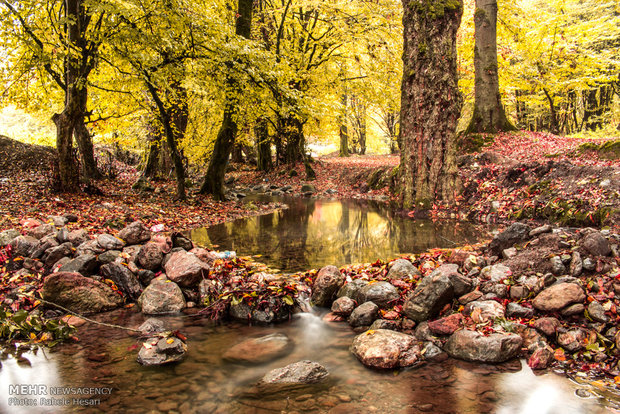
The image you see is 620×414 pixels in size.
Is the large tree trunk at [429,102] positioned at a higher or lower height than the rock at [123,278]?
higher

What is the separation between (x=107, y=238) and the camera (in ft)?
17.4

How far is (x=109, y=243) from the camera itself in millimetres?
5246

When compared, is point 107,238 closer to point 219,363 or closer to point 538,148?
point 219,363

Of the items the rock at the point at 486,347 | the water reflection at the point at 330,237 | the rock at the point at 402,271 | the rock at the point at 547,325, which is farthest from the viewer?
the water reflection at the point at 330,237

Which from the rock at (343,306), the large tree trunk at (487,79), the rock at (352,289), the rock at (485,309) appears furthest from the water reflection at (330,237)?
the large tree trunk at (487,79)

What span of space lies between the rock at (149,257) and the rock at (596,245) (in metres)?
5.55

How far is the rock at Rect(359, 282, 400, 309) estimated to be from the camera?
4125mm

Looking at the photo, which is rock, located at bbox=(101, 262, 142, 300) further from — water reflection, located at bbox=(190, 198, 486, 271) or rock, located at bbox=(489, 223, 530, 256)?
rock, located at bbox=(489, 223, 530, 256)

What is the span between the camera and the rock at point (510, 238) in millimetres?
4973

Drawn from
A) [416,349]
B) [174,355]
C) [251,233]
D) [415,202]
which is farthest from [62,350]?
[415,202]

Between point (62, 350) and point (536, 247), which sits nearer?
point (62, 350)

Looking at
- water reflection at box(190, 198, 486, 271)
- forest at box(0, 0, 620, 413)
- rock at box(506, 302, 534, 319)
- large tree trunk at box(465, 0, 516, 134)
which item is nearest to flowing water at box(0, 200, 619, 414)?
forest at box(0, 0, 620, 413)

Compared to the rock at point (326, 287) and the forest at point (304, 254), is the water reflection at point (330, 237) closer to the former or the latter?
the forest at point (304, 254)

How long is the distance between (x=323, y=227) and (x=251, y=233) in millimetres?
2031
